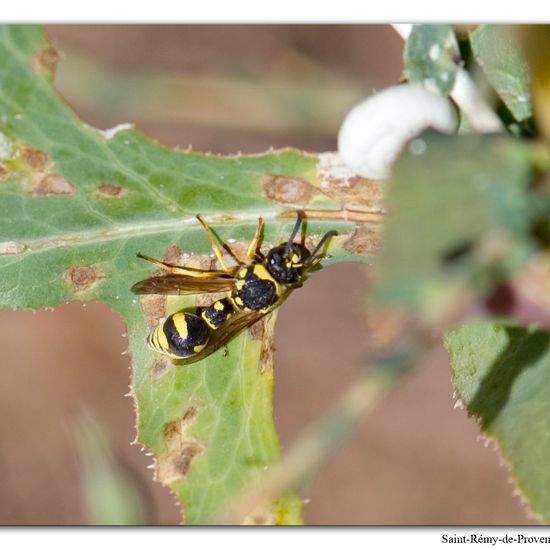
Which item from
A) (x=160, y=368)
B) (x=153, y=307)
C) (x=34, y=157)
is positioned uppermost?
(x=34, y=157)

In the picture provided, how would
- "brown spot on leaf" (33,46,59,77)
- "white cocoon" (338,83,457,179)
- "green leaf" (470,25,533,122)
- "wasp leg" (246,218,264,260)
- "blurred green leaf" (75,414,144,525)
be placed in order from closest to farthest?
"white cocoon" (338,83,457,179), "green leaf" (470,25,533,122), "brown spot on leaf" (33,46,59,77), "wasp leg" (246,218,264,260), "blurred green leaf" (75,414,144,525)

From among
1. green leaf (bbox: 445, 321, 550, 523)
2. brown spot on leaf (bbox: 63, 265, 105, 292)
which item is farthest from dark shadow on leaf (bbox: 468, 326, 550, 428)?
brown spot on leaf (bbox: 63, 265, 105, 292)

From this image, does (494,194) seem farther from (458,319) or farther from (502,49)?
(502,49)

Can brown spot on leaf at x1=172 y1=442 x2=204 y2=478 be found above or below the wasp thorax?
below

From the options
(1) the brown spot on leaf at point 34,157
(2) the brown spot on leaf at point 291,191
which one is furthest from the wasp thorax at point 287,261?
(1) the brown spot on leaf at point 34,157

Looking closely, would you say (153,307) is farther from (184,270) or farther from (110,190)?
(110,190)

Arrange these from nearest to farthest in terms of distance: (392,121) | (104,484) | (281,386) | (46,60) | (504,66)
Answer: (392,121), (504,66), (46,60), (104,484), (281,386)

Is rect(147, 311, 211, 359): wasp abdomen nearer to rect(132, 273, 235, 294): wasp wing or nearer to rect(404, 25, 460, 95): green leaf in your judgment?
rect(132, 273, 235, 294): wasp wing

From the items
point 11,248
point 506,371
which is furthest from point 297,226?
point 11,248
